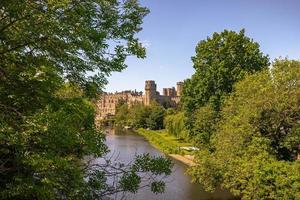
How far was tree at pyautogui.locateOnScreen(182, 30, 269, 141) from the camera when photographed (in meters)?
42.5

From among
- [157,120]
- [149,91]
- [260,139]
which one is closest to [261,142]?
[260,139]

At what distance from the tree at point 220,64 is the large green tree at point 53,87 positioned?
31.6m

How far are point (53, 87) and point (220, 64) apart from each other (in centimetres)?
3462

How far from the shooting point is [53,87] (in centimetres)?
942

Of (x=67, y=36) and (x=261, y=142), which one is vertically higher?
(x=67, y=36)

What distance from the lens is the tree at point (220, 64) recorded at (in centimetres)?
4250

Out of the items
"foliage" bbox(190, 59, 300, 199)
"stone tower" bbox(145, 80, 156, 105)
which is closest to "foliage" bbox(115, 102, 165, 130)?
"stone tower" bbox(145, 80, 156, 105)

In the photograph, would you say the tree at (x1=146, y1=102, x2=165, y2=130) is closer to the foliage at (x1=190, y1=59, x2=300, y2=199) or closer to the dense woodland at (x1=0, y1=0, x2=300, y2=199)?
the foliage at (x1=190, y1=59, x2=300, y2=199)

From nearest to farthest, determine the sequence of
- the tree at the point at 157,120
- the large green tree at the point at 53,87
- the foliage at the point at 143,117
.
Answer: the large green tree at the point at 53,87 → the tree at the point at 157,120 → the foliage at the point at 143,117

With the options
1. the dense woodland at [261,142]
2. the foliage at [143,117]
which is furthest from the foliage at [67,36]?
the foliage at [143,117]

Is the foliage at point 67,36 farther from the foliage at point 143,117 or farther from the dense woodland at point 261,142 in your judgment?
the foliage at point 143,117

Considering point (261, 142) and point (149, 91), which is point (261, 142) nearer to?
point (261, 142)

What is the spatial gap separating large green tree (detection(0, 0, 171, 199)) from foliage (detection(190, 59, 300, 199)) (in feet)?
55.0

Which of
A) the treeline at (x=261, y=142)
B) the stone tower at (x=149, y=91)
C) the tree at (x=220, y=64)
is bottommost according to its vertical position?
the treeline at (x=261, y=142)
